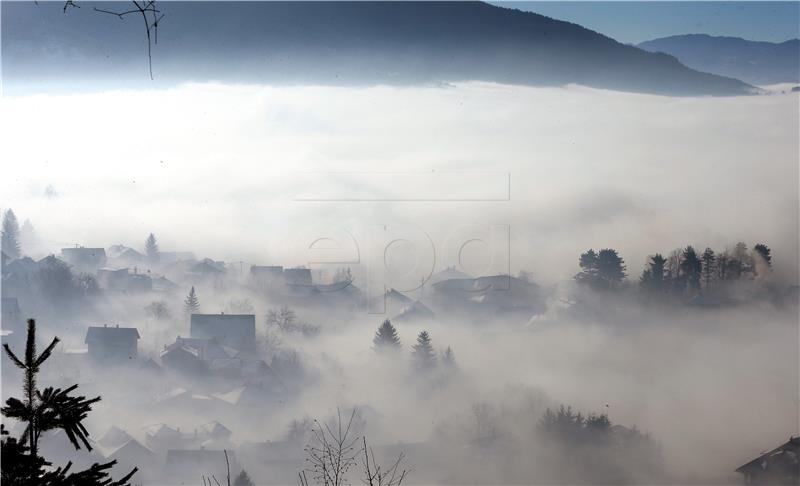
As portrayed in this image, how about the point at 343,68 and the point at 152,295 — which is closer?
the point at 343,68

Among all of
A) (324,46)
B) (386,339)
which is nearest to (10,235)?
(324,46)

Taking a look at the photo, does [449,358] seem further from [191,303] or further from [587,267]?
[191,303]

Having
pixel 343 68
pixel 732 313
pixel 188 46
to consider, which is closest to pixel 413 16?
pixel 343 68

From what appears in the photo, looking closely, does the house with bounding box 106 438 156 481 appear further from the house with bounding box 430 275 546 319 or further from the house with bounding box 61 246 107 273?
the house with bounding box 430 275 546 319

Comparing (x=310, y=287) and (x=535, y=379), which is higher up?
(x=310, y=287)

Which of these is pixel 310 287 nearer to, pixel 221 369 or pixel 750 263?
pixel 221 369

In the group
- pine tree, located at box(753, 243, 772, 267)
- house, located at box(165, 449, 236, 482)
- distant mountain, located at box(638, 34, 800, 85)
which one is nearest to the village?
house, located at box(165, 449, 236, 482)
